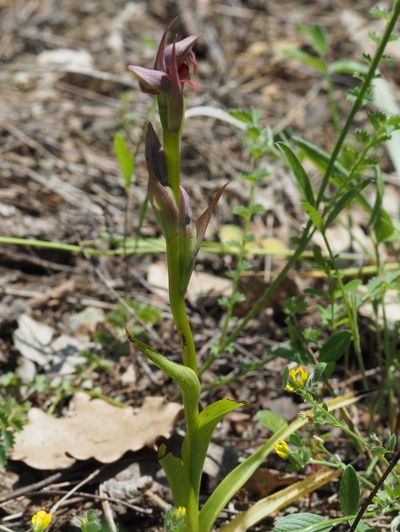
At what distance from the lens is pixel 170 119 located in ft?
4.50

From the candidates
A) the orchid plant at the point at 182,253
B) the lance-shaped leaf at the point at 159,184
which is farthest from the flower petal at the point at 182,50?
the lance-shaped leaf at the point at 159,184

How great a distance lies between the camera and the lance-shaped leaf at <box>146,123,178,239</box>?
1401 millimetres

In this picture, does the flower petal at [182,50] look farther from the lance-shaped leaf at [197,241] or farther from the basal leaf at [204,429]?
the basal leaf at [204,429]

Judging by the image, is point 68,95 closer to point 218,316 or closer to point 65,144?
point 65,144

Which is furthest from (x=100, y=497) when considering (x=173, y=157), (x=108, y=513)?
(x=173, y=157)

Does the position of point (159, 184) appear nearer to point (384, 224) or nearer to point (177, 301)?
point (177, 301)

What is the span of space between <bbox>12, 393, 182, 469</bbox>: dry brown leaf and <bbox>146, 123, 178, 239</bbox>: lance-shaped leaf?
778 millimetres

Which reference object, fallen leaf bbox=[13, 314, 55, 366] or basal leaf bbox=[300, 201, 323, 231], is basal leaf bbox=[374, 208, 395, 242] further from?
fallen leaf bbox=[13, 314, 55, 366]

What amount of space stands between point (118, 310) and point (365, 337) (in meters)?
0.82

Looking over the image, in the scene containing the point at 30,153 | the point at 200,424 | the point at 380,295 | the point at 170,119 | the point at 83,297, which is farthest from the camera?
the point at 30,153

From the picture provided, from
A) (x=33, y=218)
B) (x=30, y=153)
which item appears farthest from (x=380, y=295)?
(x=30, y=153)

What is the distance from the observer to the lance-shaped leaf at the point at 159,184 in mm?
1401

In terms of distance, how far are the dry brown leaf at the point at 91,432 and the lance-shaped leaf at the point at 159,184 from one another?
78 cm

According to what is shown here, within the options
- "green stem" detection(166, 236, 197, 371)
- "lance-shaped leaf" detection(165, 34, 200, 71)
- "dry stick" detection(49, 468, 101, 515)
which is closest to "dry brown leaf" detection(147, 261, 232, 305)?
"dry stick" detection(49, 468, 101, 515)
